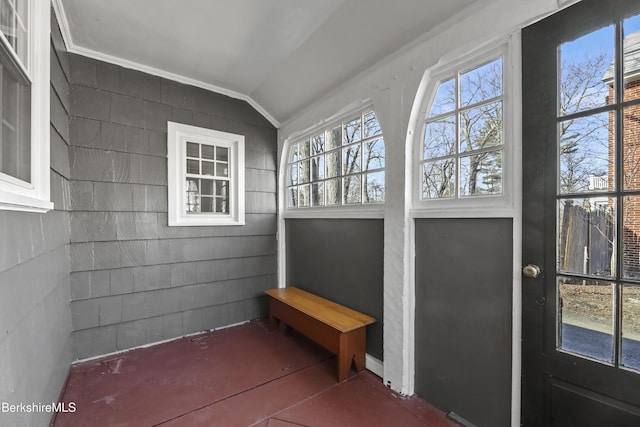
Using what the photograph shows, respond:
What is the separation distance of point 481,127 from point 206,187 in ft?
9.17

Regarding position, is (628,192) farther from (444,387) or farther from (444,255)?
(444,387)

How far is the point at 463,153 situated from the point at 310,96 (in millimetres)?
1777

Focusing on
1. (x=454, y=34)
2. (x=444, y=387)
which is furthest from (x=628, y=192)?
(x=444, y=387)

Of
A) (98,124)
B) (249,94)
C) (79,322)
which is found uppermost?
(249,94)

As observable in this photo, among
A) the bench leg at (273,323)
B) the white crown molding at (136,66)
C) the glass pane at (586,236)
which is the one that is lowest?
the bench leg at (273,323)

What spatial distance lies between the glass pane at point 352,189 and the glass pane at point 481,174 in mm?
996

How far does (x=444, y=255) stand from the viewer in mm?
1889

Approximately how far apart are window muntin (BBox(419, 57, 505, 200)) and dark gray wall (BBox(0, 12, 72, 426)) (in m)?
2.24

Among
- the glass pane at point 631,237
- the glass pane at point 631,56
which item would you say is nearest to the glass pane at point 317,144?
the glass pane at point 631,56

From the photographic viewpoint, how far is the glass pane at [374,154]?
96.0 inches

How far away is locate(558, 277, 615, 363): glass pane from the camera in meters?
1.29

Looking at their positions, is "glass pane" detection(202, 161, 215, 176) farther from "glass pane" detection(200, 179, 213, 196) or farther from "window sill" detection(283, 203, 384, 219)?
"window sill" detection(283, 203, 384, 219)

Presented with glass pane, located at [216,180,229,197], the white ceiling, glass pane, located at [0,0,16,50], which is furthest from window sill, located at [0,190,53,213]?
glass pane, located at [216,180,229,197]

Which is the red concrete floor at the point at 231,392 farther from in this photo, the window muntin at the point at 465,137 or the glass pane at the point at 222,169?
the glass pane at the point at 222,169
